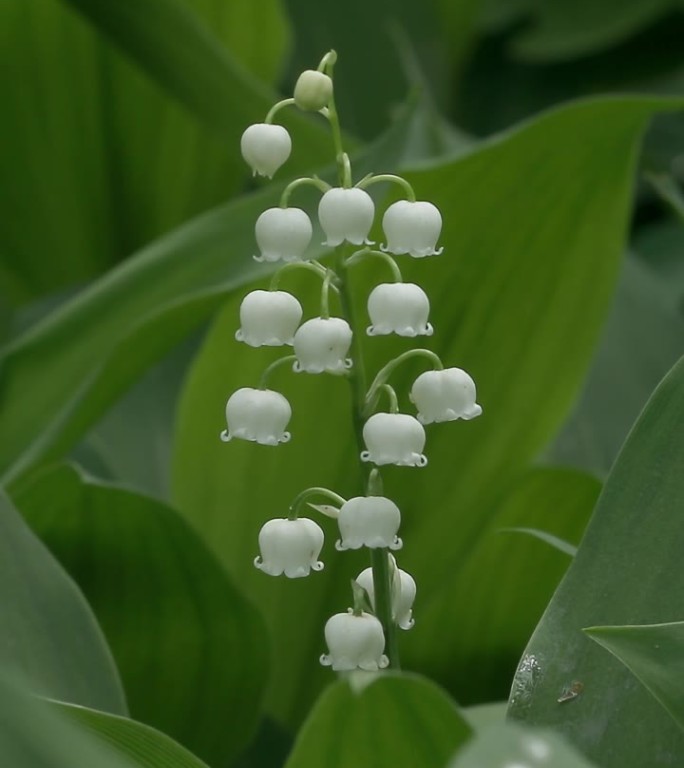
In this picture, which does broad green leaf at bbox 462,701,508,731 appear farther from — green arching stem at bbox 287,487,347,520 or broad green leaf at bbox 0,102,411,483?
broad green leaf at bbox 0,102,411,483

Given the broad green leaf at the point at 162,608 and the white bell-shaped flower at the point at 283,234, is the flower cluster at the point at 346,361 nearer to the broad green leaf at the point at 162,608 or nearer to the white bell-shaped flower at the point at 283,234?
the white bell-shaped flower at the point at 283,234

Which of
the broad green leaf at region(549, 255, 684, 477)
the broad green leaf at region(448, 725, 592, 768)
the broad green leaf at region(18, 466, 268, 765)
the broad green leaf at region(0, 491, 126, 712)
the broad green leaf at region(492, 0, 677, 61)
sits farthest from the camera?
the broad green leaf at region(492, 0, 677, 61)

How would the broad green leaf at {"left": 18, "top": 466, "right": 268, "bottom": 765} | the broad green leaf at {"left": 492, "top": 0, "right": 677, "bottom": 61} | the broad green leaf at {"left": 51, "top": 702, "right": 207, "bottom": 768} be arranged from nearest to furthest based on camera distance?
the broad green leaf at {"left": 51, "top": 702, "right": 207, "bottom": 768} → the broad green leaf at {"left": 18, "top": 466, "right": 268, "bottom": 765} → the broad green leaf at {"left": 492, "top": 0, "right": 677, "bottom": 61}

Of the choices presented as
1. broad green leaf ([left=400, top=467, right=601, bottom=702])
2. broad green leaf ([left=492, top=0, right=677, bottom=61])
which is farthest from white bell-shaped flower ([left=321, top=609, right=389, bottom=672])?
broad green leaf ([left=492, top=0, right=677, bottom=61])

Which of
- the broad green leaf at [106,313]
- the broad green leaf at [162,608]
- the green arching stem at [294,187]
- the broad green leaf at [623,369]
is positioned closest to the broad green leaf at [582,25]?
the broad green leaf at [623,369]

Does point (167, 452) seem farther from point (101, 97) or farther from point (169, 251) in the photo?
point (101, 97)

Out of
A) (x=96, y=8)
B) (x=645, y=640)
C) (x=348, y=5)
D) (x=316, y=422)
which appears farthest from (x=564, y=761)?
(x=348, y=5)
